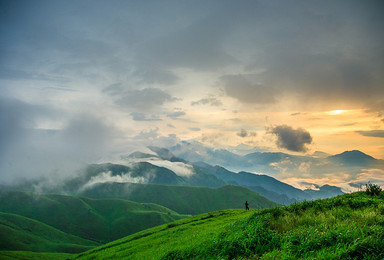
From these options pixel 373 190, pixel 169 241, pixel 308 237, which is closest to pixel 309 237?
pixel 308 237

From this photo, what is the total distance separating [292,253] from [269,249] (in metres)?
1.43

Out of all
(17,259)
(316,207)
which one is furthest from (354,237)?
(17,259)

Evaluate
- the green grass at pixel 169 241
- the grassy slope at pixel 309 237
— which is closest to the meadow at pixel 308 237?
the grassy slope at pixel 309 237

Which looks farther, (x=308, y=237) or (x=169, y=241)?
(x=169, y=241)

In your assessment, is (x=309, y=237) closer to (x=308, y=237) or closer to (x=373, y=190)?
(x=308, y=237)

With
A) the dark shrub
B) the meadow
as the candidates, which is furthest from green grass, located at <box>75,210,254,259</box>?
the dark shrub

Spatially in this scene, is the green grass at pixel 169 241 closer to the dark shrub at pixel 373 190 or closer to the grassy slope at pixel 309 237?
the grassy slope at pixel 309 237

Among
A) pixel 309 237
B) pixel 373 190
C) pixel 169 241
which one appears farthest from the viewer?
pixel 169 241

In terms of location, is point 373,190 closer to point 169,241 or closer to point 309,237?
point 309,237

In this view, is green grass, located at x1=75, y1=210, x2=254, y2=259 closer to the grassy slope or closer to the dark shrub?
the grassy slope

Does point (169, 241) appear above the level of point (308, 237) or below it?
below

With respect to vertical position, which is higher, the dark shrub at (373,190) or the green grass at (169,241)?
the dark shrub at (373,190)

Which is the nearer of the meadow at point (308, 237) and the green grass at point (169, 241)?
the meadow at point (308, 237)

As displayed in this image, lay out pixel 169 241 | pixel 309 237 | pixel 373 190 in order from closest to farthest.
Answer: pixel 309 237, pixel 373 190, pixel 169 241
